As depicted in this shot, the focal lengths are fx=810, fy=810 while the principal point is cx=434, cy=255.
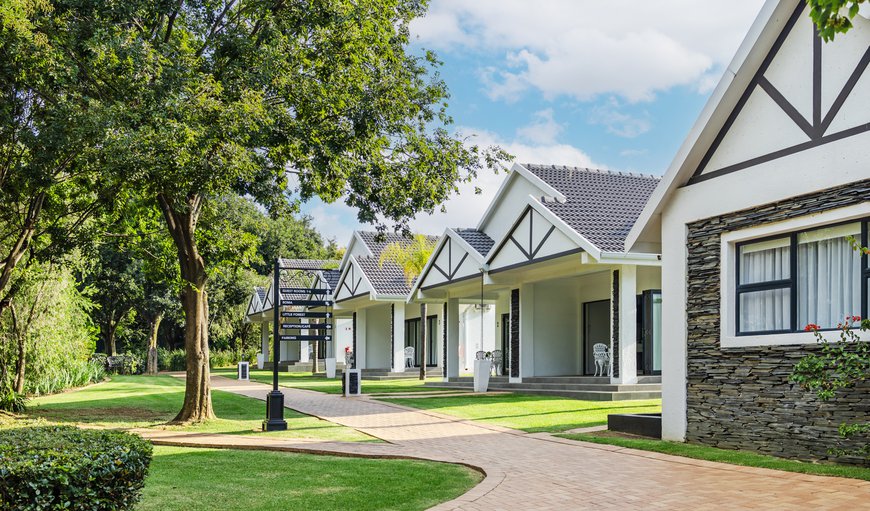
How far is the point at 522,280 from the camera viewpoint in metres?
24.5

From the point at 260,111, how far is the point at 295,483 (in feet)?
21.8

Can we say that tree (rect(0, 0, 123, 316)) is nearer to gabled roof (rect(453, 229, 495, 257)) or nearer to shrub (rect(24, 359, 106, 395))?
shrub (rect(24, 359, 106, 395))

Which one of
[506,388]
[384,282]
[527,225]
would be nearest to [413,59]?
[527,225]

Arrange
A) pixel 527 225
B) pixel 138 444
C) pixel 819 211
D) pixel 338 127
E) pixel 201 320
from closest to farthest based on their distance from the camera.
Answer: pixel 138 444
pixel 819 211
pixel 338 127
pixel 201 320
pixel 527 225

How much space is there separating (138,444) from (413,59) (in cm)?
1193

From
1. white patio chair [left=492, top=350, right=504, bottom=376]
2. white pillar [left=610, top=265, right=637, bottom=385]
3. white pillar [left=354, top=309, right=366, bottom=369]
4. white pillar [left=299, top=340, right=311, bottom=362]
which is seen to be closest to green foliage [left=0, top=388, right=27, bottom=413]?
white pillar [left=610, top=265, right=637, bottom=385]

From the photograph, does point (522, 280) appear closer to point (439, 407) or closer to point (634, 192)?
point (634, 192)

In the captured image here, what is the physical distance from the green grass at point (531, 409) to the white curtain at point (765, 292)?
4377 millimetres

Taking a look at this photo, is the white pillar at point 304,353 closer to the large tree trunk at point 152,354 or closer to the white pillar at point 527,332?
the large tree trunk at point 152,354

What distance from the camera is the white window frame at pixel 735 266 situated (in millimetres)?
9773

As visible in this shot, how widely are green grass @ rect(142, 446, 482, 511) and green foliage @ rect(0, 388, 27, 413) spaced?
890 centimetres

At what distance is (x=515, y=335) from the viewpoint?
24.7 meters

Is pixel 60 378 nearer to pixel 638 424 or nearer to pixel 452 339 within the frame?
pixel 452 339

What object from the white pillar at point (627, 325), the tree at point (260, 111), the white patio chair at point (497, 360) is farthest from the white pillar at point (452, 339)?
the tree at point (260, 111)
